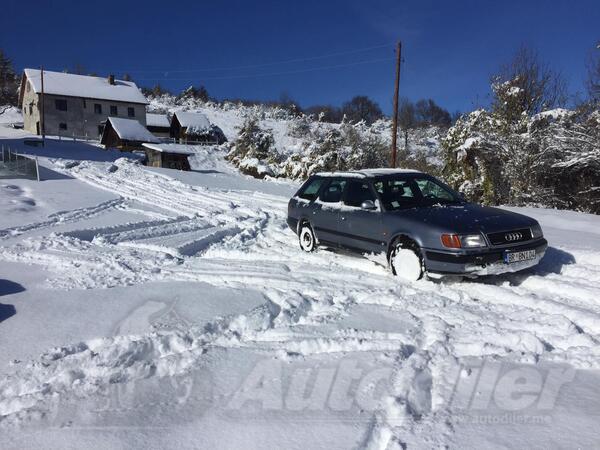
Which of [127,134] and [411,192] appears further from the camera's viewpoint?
[127,134]

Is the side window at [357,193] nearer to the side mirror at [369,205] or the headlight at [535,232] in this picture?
the side mirror at [369,205]

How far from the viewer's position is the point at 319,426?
9.53 feet

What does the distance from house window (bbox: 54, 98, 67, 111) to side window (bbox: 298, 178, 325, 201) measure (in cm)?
5190

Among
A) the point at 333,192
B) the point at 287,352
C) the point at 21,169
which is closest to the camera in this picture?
the point at 287,352

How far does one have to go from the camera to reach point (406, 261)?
20.1ft

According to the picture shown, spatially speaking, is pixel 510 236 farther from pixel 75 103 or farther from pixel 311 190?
pixel 75 103

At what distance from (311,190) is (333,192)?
0.77 metres

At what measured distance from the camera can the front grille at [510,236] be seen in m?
5.62

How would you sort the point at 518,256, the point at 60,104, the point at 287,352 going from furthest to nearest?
the point at 60,104
the point at 518,256
the point at 287,352

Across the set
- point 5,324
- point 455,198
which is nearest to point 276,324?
point 5,324

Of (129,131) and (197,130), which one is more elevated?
(197,130)

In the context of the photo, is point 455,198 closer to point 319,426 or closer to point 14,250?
point 319,426

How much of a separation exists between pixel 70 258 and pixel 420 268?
5198 mm

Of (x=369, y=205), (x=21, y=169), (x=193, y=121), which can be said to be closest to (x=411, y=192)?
(x=369, y=205)
